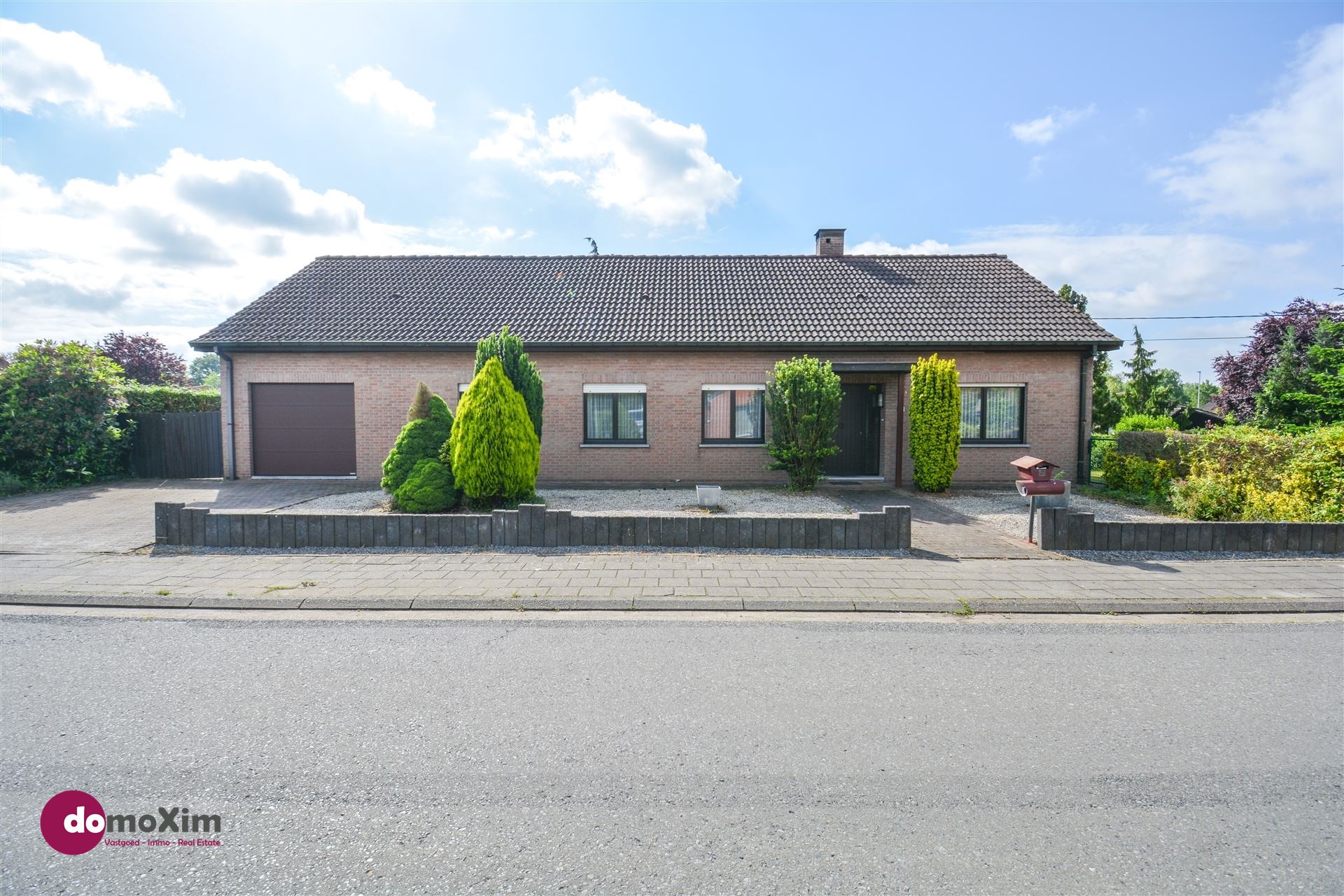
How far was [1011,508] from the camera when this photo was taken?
33.9 ft

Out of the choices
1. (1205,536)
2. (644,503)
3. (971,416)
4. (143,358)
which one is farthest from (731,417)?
(143,358)

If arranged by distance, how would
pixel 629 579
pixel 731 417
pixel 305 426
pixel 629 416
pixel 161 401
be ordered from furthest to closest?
pixel 161 401 → pixel 305 426 → pixel 629 416 → pixel 731 417 → pixel 629 579

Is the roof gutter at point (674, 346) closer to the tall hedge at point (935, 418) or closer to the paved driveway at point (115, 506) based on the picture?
the tall hedge at point (935, 418)

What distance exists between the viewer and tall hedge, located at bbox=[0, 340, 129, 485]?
12.4 meters

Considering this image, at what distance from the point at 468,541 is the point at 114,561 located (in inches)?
144

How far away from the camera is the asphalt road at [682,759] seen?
7.66ft

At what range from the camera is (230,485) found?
1296cm

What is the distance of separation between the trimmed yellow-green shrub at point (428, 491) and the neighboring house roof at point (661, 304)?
490cm

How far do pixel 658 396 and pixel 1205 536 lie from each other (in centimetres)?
923

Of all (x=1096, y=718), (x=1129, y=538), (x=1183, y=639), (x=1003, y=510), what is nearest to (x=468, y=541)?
(x=1096, y=718)

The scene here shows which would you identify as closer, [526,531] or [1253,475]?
[526,531]

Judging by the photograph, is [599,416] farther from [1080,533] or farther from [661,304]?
[1080,533]

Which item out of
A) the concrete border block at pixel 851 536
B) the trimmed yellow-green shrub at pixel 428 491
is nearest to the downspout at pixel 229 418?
the trimmed yellow-green shrub at pixel 428 491

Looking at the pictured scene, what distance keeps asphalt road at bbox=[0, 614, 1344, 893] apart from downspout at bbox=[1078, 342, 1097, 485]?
31.0 ft
